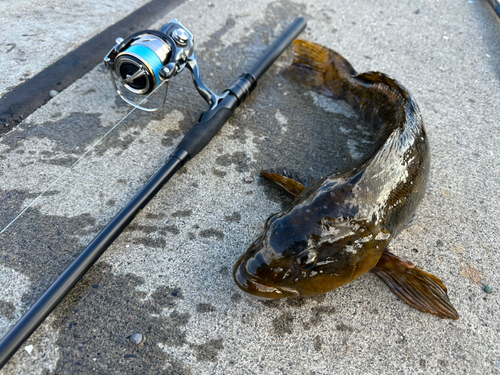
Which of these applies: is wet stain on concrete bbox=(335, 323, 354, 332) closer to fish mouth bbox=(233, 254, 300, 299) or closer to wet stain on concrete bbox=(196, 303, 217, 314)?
fish mouth bbox=(233, 254, 300, 299)

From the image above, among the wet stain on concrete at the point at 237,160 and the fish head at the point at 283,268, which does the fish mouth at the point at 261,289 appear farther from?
the wet stain on concrete at the point at 237,160

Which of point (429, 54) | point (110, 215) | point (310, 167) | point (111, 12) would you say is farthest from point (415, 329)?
point (111, 12)

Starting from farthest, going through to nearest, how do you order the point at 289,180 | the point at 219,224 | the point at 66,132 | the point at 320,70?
the point at 320,70 < the point at 66,132 < the point at 289,180 < the point at 219,224

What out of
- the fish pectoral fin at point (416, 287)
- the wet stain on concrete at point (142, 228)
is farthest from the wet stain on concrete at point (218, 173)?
the fish pectoral fin at point (416, 287)

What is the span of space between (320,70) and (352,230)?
71.9 inches

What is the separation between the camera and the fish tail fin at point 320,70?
2.98 metres

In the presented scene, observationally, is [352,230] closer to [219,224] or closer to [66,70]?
[219,224]

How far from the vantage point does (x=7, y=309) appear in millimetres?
1683

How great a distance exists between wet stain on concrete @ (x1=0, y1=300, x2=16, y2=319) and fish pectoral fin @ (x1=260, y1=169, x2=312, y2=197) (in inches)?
62.8

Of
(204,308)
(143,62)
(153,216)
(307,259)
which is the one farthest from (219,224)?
(143,62)

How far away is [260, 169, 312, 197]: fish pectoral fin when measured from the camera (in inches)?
87.4

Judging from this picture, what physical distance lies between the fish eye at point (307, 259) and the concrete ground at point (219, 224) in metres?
0.29

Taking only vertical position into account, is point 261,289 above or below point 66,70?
above

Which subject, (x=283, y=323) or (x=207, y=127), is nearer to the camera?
(x=283, y=323)
